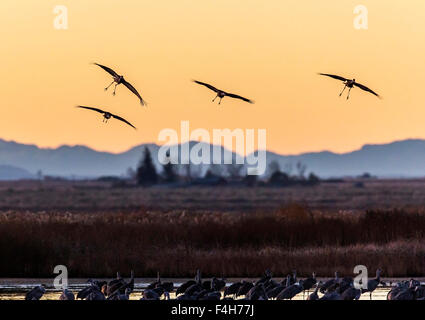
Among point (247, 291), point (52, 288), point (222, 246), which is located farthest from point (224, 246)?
point (247, 291)

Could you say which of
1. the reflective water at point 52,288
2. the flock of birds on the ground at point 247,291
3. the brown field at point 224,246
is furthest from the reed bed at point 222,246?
the flock of birds on the ground at point 247,291

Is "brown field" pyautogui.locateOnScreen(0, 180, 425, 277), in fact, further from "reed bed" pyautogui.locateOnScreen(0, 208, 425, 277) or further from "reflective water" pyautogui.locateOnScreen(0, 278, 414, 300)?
"reflective water" pyautogui.locateOnScreen(0, 278, 414, 300)

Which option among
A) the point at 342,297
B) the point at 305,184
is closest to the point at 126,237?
the point at 342,297

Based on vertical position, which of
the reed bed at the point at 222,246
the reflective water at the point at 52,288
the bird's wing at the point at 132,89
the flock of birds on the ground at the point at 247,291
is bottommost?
the reflective water at the point at 52,288

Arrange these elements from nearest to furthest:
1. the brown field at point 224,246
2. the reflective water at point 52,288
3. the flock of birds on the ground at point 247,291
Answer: the flock of birds on the ground at point 247,291
the reflective water at point 52,288
the brown field at point 224,246

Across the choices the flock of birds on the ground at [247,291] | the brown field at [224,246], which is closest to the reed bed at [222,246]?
the brown field at [224,246]

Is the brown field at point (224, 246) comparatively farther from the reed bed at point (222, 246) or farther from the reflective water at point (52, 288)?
the reflective water at point (52, 288)

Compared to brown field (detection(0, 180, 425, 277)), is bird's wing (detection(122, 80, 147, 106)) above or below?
above

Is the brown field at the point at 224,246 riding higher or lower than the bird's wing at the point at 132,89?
lower

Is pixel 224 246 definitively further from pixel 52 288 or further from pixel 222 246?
pixel 52 288

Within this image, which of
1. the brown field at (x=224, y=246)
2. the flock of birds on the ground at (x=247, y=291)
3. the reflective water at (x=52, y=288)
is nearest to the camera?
the flock of birds on the ground at (x=247, y=291)

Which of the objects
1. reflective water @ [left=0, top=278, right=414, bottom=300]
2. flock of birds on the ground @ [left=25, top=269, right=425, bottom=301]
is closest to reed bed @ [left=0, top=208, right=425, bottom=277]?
reflective water @ [left=0, top=278, right=414, bottom=300]

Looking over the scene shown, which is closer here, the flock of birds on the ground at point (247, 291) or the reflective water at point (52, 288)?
the flock of birds on the ground at point (247, 291)
